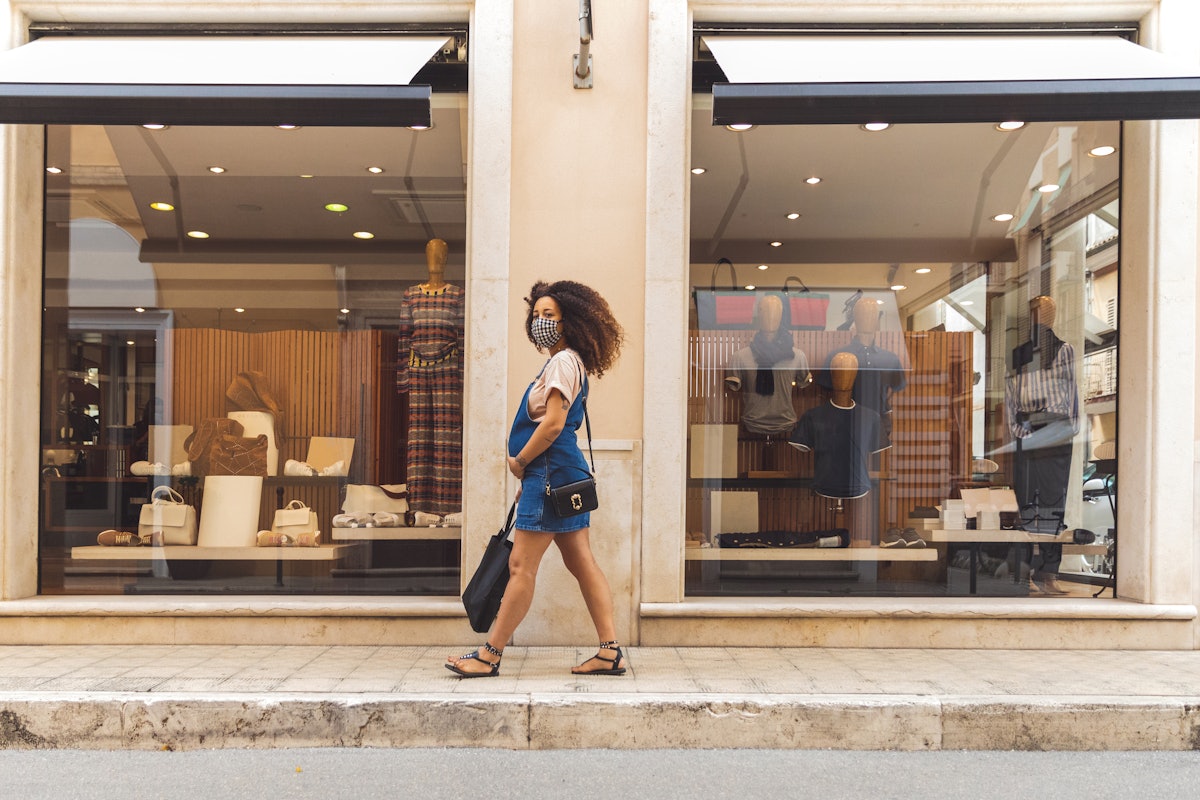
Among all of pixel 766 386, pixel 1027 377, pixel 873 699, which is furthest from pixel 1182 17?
pixel 873 699

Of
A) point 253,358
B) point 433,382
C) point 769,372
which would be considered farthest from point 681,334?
point 253,358

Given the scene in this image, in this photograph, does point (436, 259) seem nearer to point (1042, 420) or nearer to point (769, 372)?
point (769, 372)

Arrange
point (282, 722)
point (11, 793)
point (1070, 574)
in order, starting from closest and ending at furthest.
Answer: point (11, 793), point (282, 722), point (1070, 574)

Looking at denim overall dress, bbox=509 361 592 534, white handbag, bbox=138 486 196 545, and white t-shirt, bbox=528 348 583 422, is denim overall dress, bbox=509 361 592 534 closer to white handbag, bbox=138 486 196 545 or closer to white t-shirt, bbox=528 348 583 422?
white t-shirt, bbox=528 348 583 422

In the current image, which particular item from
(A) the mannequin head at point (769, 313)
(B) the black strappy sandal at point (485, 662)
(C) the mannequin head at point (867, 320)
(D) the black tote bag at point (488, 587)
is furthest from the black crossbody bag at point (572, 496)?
(C) the mannequin head at point (867, 320)

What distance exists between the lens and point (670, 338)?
5.61 m

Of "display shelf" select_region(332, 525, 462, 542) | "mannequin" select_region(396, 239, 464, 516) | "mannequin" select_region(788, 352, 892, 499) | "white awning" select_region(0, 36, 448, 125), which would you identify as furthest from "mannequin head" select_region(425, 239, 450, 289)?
"mannequin" select_region(788, 352, 892, 499)

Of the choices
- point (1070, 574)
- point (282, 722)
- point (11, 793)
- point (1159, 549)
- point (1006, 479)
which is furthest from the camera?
point (1006, 479)

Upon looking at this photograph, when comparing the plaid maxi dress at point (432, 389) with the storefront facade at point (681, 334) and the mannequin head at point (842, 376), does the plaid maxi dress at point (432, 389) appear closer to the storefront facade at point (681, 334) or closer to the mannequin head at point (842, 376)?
the storefront facade at point (681, 334)

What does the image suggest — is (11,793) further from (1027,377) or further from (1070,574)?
(1027,377)

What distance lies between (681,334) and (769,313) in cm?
128

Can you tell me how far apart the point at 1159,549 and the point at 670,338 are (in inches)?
122

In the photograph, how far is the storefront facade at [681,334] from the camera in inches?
220

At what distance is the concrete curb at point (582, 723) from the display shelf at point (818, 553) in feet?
6.05
